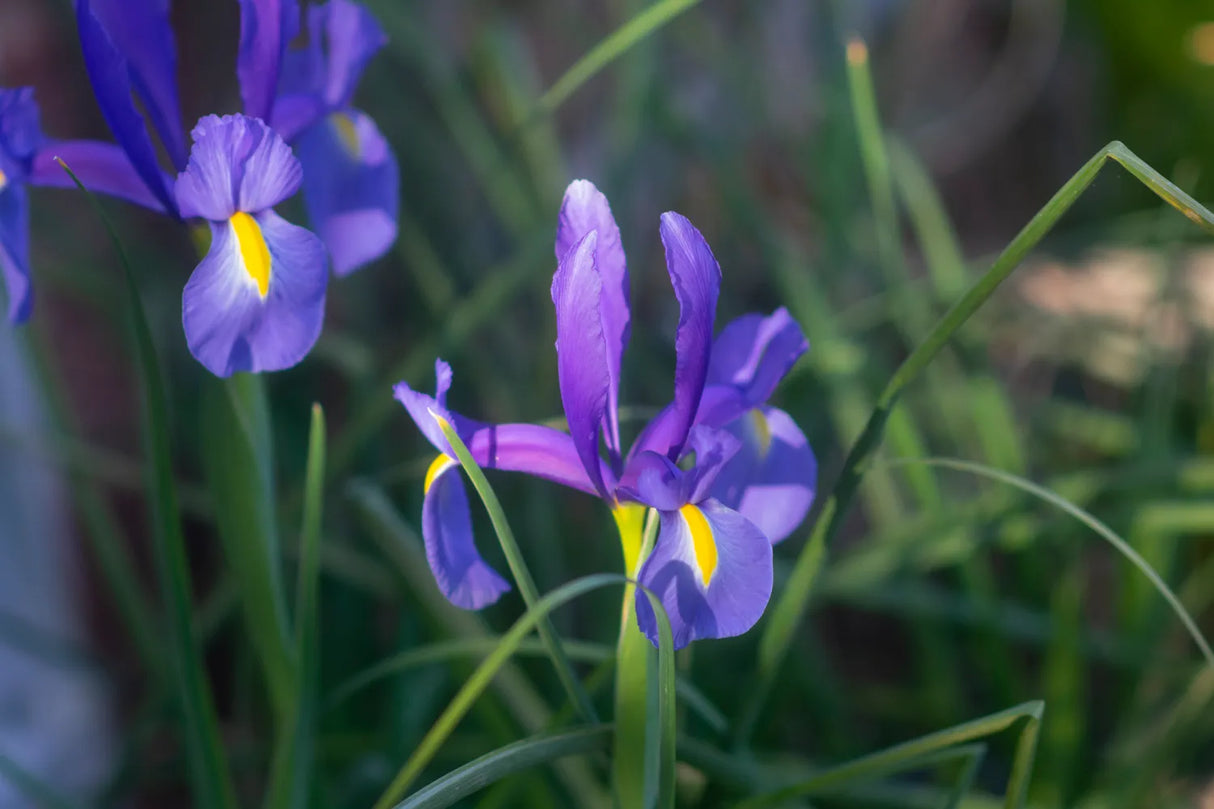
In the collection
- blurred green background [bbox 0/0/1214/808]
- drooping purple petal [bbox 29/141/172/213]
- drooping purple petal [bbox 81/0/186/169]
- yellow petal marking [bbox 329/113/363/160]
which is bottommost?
blurred green background [bbox 0/0/1214/808]

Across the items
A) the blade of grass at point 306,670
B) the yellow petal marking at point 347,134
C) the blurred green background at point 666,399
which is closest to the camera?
the blade of grass at point 306,670

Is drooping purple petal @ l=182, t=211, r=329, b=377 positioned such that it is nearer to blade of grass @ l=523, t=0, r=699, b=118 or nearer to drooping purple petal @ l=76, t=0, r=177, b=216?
drooping purple petal @ l=76, t=0, r=177, b=216

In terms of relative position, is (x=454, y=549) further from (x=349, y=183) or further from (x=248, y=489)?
(x=349, y=183)

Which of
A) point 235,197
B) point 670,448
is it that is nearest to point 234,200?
point 235,197

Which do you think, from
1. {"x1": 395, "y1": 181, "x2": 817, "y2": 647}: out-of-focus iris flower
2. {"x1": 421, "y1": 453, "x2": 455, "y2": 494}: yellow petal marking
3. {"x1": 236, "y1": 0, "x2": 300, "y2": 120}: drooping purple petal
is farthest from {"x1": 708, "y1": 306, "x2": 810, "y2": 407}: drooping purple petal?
{"x1": 236, "y1": 0, "x2": 300, "y2": 120}: drooping purple petal

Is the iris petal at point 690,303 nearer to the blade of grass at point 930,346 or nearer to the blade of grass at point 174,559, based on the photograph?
the blade of grass at point 930,346

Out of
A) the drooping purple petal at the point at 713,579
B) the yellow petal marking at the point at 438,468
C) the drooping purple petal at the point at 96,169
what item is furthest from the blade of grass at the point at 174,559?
the drooping purple petal at the point at 713,579
